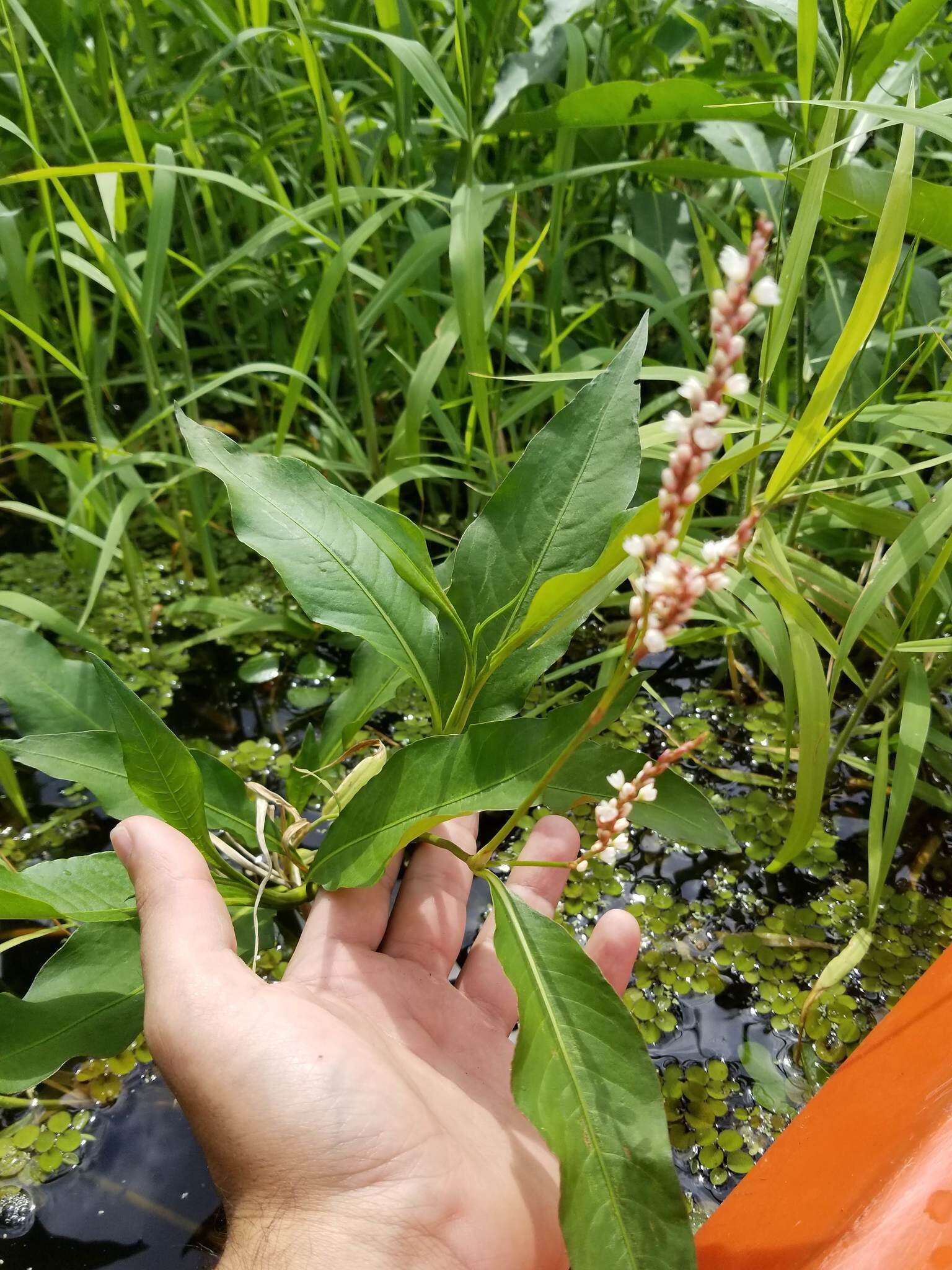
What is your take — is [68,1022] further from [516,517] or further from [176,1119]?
[516,517]

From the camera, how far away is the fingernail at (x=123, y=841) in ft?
2.45

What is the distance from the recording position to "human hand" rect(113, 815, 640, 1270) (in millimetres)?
680

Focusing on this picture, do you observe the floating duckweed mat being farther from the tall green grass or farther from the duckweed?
the tall green grass

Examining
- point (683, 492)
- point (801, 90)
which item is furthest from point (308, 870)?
point (801, 90)

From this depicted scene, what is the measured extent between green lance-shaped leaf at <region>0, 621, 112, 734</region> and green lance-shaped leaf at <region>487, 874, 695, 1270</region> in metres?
0.49

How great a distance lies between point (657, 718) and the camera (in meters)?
1.32

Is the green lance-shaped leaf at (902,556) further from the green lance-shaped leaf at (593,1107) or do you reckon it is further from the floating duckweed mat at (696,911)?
the green lance-shaped leaf at (593,1107)

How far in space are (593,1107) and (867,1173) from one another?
0.22m

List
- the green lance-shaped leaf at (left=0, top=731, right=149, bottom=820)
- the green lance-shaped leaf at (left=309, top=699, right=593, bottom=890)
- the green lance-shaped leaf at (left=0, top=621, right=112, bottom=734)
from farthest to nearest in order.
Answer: the green lance-shaped leaf at (left=0, top=621, right=112, bottom=734) < the green lance-shaped leaf at (left=0, top=731, right=149, bottom=820) < the green lance-shaped leaf at (left=309, top=699, right=593, bottom=890)

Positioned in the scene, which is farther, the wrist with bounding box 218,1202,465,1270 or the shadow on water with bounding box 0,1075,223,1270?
the shadow on water with bounding box 0,1075,223,1270

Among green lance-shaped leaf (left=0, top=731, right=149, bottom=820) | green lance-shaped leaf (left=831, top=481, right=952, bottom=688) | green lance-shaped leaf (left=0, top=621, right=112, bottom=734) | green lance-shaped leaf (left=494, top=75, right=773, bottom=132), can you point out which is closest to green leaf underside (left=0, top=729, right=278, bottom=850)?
green lance-shaped leaf (left=0, top=731, right=149, bottom=820)

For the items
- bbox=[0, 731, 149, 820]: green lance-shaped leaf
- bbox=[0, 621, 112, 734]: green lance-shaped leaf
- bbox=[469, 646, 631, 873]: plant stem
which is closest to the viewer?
bbox=[469, 646, 631, 873]: plant stem

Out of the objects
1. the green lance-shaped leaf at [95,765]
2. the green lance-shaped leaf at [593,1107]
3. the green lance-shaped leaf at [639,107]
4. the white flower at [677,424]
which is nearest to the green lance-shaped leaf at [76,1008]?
the green lance-shaped leaf at [95,765]

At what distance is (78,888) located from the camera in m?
0.82
